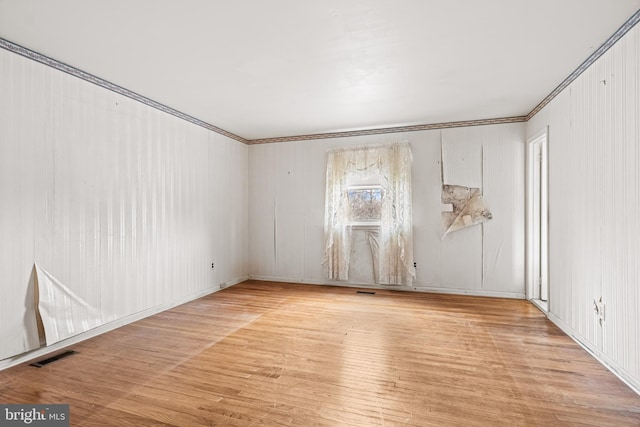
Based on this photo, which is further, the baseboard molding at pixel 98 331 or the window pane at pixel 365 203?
the window pane at pixel 365 203

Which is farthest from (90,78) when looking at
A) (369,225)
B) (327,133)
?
(369,225)

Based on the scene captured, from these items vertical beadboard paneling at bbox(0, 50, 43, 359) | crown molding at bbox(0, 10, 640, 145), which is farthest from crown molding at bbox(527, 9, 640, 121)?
vertical beadboard paneling at bbox(0, 50, 43, 359)

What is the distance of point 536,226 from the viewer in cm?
452

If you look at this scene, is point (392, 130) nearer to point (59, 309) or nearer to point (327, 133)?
point (327, 133)

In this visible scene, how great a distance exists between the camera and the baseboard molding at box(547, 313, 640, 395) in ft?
7.42

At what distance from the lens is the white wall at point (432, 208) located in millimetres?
4793

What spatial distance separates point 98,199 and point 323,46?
2832 millimetres

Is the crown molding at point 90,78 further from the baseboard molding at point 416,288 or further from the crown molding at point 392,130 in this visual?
the baseboard molding at point 416,288

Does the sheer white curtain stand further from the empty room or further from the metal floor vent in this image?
the metal floor vent

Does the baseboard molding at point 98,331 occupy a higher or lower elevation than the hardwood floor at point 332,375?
higher

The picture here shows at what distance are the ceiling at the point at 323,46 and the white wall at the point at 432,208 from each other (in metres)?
0.94

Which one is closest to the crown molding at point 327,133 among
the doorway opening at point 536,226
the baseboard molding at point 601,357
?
the doorway opening at point 536,226

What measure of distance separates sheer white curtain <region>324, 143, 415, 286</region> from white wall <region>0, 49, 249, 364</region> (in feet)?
6.62

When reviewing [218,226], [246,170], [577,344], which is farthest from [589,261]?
[246,170]
